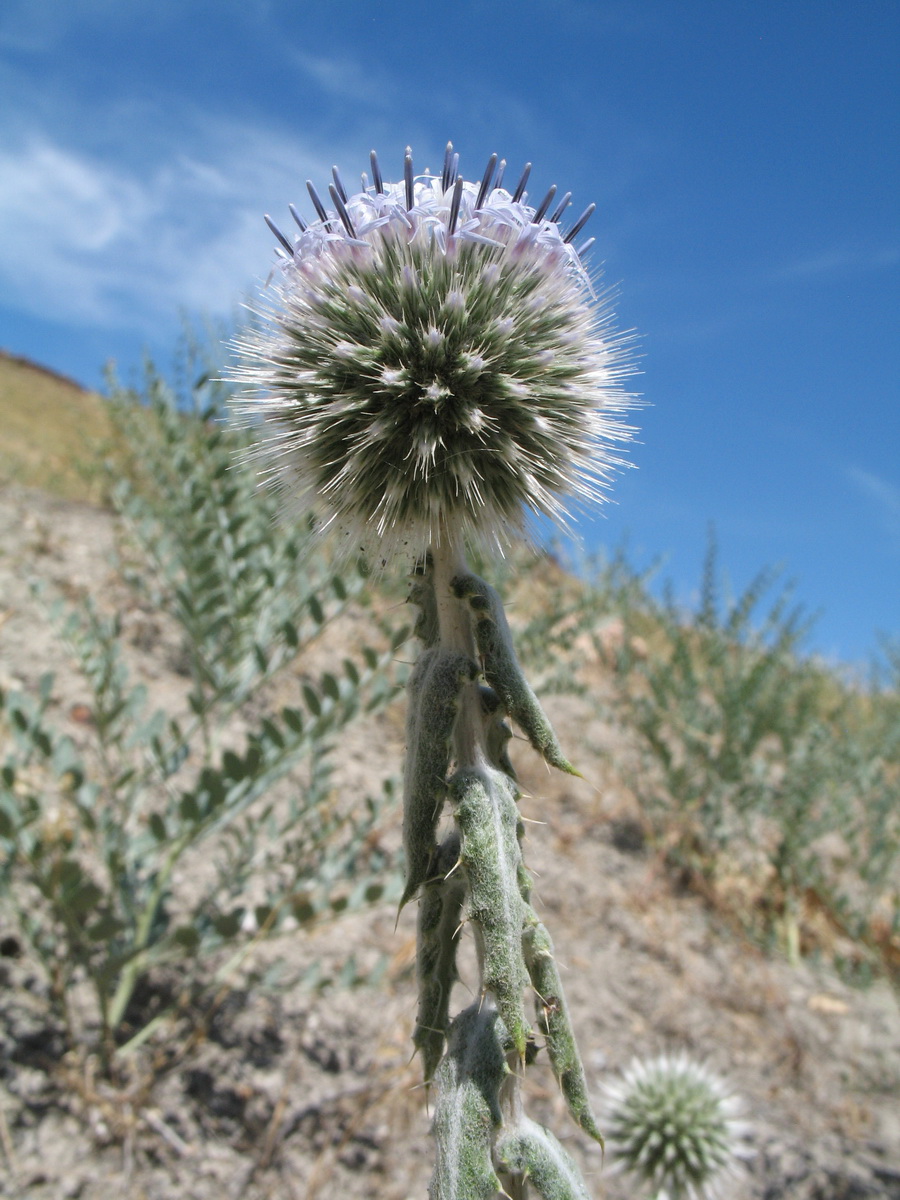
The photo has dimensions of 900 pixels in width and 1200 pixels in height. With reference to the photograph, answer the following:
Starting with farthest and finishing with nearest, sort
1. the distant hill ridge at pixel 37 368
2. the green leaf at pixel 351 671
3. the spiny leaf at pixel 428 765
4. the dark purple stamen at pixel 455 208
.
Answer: the distant hill ridge at pixel 37 368 → the green leaf at pixel 351 671 → the dark purple stamen at pixel 455 208 → the spiny leaf at pixel 428 765

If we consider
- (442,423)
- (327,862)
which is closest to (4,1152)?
(327,862)

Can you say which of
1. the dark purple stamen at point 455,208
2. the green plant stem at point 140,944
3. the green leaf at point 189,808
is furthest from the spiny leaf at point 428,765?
the green plant stem at point 140,944

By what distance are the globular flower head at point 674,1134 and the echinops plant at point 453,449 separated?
1.61m

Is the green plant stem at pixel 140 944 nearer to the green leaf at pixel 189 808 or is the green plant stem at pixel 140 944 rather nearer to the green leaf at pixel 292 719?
the green leaf at pixel 189 808

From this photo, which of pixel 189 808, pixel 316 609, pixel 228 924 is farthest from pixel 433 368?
pixel 228 924

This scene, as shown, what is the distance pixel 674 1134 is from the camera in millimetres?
2533

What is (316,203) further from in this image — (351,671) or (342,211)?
(351,671)

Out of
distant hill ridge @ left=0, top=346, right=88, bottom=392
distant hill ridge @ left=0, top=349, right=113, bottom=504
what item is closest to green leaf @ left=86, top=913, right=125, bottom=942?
distant hill ridge @ left=0, top=349, right=113, bottom=504

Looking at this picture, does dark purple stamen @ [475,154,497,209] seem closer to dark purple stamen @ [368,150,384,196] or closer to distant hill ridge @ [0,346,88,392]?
dark purple stamen @ [368,150,384,196]

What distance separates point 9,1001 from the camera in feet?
9.70

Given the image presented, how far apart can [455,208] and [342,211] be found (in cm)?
26

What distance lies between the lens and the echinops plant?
1231mm

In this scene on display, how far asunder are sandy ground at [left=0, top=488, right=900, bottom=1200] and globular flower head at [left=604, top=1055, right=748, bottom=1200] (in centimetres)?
20

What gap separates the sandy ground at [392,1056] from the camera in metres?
2.72
